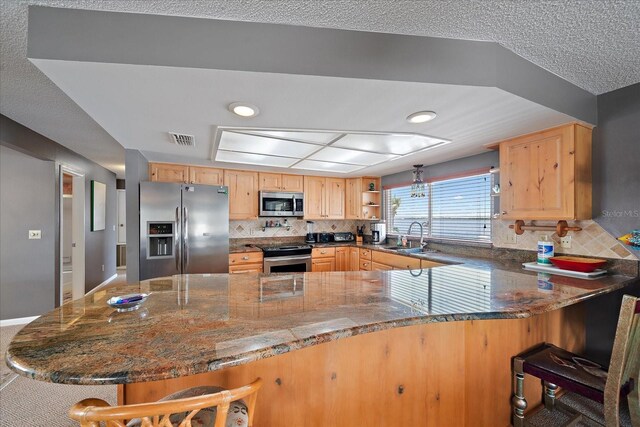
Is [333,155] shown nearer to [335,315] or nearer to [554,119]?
[554,119]

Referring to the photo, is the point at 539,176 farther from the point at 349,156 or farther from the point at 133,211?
the point at 133,211

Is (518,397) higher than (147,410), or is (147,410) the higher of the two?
(147,410)

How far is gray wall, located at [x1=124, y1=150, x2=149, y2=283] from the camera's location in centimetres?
300

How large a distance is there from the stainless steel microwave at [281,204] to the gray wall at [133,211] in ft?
5.39

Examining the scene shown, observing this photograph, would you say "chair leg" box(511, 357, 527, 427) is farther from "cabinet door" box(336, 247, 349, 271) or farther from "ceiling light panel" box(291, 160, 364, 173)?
"cabinet door" box(336, 247, 349, 271)

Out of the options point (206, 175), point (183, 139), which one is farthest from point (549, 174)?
point (206, 175)

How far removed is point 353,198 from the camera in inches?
191

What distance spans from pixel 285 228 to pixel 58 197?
320 centimetres

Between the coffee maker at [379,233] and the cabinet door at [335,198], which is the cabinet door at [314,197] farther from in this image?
the coffee maker at [379,233]

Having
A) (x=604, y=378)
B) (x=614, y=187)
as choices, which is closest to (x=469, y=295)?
(x=604, y=378)

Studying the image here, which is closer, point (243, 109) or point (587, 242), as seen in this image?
point (243, 109)

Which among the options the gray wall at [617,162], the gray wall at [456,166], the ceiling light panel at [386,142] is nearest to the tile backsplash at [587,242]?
the gray wall at [617,162]

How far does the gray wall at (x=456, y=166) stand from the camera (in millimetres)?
2967

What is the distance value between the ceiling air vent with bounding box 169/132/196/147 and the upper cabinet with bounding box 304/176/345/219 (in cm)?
219
